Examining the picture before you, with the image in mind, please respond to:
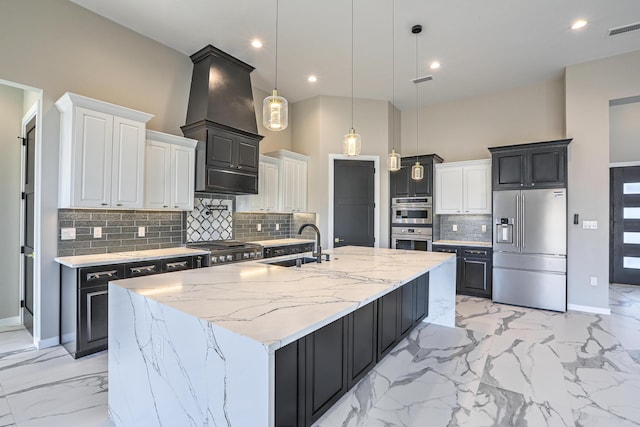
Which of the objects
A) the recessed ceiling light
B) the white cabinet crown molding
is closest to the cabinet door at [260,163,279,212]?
the white cabinet crown molding

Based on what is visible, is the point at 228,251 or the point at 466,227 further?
the point at 466,227

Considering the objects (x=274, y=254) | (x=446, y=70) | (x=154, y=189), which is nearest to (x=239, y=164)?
(x=154, y=189)

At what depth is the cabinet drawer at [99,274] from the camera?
9.19 ft

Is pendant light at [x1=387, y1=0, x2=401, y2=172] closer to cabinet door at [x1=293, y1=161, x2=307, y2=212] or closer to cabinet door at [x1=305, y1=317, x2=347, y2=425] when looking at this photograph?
cabinet door at [x1=293, y1=161, x2=307, y2=212]

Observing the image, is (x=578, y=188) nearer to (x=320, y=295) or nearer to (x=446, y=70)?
(x=446, y=70)

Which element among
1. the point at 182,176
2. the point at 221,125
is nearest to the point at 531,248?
the point at 221,125

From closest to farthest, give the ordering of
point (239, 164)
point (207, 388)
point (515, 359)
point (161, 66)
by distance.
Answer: point (207, 388)
point (515, 359)
point (161, 66)
point (239, 164)

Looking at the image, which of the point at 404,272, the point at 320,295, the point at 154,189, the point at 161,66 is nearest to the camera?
the point at 320,295

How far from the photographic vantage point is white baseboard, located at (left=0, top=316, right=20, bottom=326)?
139 inches

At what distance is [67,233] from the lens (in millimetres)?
3145

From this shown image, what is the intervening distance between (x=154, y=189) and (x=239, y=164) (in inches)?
45.0

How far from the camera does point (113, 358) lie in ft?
6.23

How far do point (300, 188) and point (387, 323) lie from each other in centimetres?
333

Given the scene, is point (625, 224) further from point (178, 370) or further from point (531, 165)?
point (178, 370)
